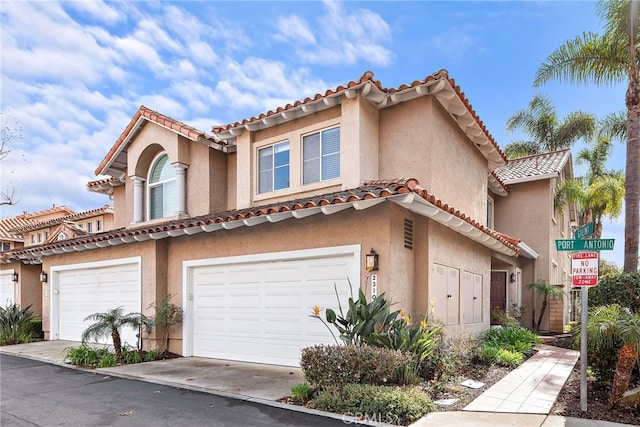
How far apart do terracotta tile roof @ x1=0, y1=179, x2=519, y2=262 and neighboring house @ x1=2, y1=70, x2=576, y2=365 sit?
0.04 m

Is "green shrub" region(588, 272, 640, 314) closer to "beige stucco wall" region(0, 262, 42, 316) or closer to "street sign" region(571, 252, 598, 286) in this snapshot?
"street sign" region(571, 252, 598, 286)

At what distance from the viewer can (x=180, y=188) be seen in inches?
554

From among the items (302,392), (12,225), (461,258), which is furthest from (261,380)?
(12,225)

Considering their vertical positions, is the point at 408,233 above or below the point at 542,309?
above

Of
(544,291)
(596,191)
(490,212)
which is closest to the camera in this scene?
(544,291)

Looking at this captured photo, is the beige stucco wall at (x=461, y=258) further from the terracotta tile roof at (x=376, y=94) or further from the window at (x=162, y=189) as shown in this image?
the window at (x=162, y=189)

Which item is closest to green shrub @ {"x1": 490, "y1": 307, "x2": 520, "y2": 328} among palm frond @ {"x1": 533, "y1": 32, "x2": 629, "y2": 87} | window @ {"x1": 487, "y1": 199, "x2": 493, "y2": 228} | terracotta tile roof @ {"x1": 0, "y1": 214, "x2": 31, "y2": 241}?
window @ {"x1": 487, "y1": 199, "x2": 493, "y2": 228}

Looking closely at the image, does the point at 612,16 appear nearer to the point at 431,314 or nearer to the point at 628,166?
the point at 628,166

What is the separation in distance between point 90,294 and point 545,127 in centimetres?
2582

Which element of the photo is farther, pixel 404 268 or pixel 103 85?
pixel 103 85

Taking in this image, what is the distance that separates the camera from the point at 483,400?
727 cm

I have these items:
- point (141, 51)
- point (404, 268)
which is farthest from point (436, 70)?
point (141, 51)

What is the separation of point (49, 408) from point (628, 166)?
47.5 feet

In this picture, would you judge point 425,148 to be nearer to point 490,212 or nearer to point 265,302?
point 265,302
